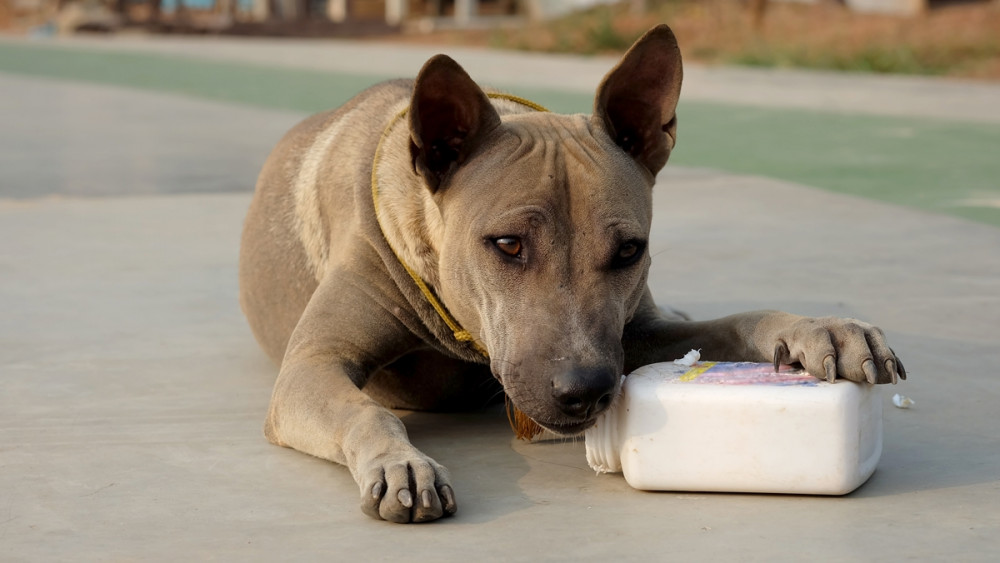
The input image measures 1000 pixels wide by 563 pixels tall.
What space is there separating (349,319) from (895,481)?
5.20ft

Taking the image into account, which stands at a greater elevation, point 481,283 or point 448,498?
point 481,283

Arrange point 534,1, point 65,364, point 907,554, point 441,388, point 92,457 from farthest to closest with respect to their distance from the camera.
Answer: point 534,1, point 65,364, point 441,388, point 92,457, point 907,554

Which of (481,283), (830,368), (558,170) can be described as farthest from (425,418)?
(830,368)

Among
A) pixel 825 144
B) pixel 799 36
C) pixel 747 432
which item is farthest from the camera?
pixel 799 36

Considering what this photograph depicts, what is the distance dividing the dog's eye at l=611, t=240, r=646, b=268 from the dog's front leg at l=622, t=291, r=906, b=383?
44 cm

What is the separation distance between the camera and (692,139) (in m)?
12.1

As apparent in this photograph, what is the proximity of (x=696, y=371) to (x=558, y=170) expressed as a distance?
0.63 m

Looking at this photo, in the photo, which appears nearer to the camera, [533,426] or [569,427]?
[569,427]

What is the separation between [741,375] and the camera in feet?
11.5

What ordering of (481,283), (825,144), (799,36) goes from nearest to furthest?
(481,283) < (825,144) < (799,36)

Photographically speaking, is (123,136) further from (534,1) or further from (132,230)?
(534,1)

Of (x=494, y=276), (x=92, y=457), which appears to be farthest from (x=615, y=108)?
(x=92, y=457)

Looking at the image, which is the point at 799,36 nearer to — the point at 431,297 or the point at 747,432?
the point at 431,297

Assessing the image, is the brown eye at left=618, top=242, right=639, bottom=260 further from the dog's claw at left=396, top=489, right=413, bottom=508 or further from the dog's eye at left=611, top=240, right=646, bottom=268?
the dog's claw at left=396, top=489, right=413, bottom=508
